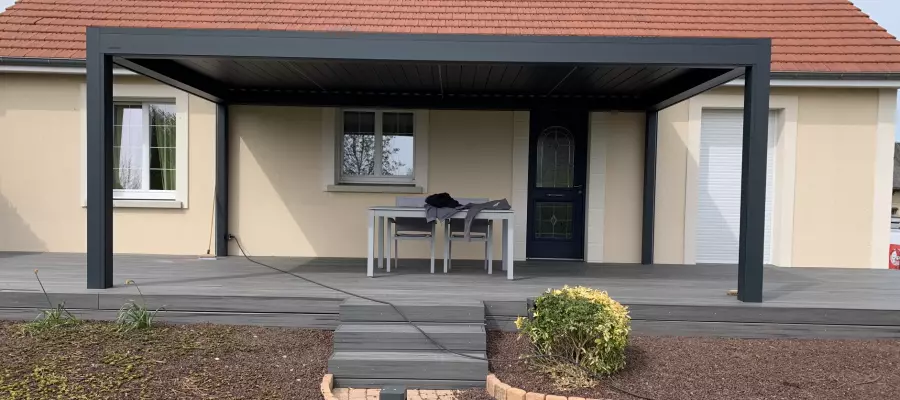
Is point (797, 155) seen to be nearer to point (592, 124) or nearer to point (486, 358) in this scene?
point (592, 124)

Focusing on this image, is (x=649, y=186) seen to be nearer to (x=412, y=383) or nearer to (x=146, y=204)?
(x=412, y=383)

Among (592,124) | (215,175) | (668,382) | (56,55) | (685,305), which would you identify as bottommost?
(668,382)

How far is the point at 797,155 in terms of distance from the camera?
7.46 metres

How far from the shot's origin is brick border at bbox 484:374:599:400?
3.66 meters

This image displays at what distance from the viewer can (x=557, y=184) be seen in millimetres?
7660

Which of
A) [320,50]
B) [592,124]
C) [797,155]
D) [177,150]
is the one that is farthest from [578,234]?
[177,150]

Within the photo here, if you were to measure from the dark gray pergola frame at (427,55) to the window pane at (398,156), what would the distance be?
291cm

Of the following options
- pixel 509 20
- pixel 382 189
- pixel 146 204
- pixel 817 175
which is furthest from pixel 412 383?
pixel 817 175

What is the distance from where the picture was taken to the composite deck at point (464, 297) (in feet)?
15.2

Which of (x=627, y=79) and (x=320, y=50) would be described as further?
(x=627, y=79)

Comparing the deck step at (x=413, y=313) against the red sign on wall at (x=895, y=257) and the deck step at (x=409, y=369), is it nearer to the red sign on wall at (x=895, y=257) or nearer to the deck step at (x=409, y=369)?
the deck step at (x=409, y=369)

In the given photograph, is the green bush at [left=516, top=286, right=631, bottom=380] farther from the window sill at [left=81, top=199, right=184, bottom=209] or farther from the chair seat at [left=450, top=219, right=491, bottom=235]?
the window sill at [left=81, top=199, right=184, bottom=209]

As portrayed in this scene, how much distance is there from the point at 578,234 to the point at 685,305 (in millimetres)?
3053

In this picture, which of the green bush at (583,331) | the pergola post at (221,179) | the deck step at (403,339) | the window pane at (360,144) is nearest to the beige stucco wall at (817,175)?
the window pane at (360,144)
